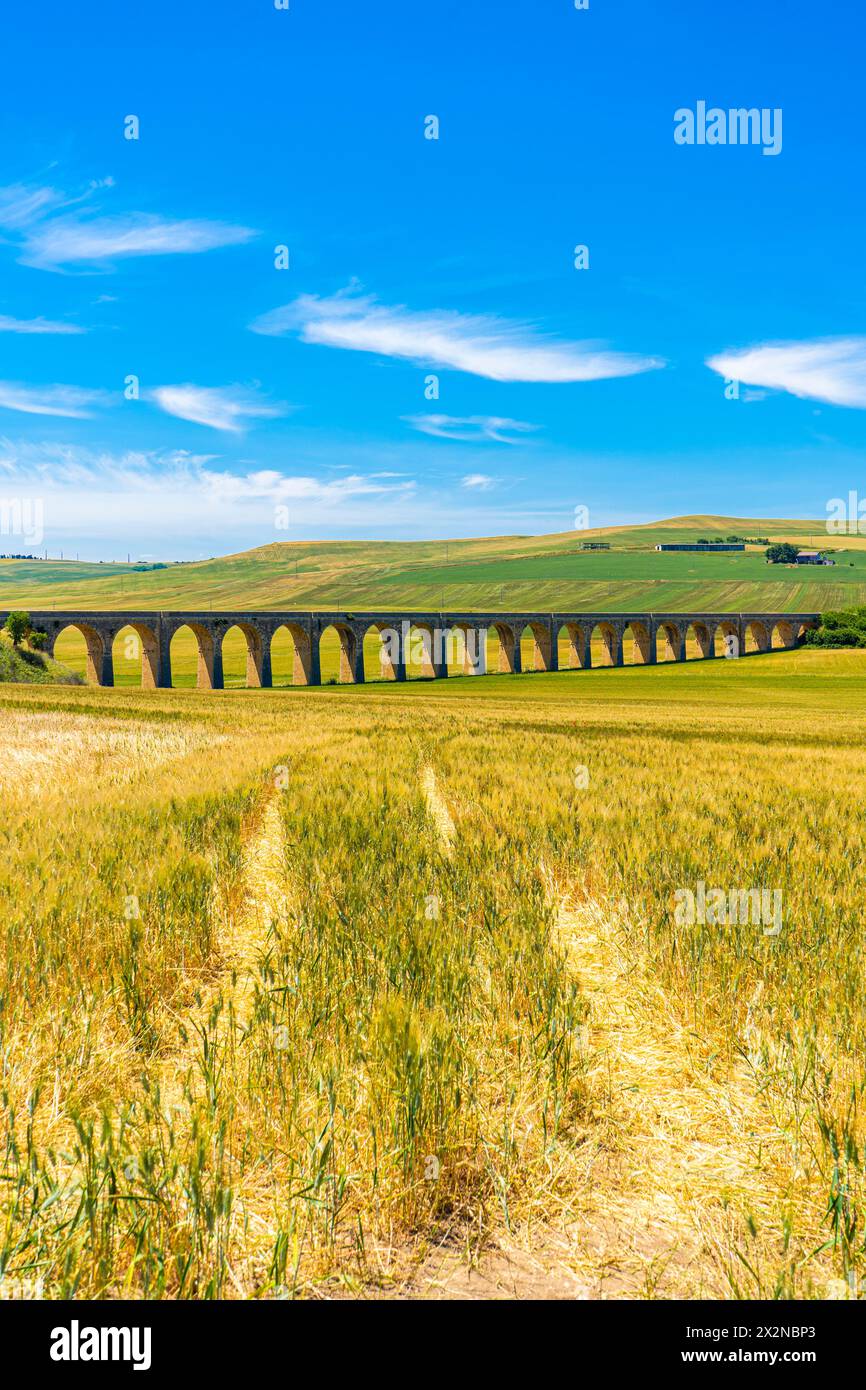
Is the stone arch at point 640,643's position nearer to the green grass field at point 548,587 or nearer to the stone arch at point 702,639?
the stone arch at point 702,639

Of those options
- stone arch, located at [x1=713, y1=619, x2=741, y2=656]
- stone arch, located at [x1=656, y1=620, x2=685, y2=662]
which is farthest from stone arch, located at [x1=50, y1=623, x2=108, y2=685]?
stone arch, located at [x1=713, y1=619, x2=741, y2=656]

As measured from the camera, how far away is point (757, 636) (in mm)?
104625

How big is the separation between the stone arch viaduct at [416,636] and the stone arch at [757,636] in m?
0.14

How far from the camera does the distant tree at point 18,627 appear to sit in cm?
5650

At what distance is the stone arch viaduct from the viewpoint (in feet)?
211

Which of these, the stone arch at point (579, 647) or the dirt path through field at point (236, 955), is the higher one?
the stone arch at point (579, 647)

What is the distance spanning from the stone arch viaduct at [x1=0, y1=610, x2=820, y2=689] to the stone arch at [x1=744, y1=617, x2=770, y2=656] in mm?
136

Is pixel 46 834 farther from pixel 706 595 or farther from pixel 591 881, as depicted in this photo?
pixel 706 595

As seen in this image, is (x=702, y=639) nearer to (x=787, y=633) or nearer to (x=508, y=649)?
(x=787, y=633)

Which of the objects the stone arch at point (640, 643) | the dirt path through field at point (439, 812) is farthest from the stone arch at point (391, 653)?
the dirt path through field at point (439, 812)

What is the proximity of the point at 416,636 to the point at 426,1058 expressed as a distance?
83295 mm

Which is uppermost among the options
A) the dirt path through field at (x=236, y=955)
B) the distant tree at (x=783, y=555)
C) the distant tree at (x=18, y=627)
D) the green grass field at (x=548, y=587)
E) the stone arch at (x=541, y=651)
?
the distant tree at (x=783, y=555)

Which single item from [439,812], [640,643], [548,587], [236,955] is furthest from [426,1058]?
[548,587]
